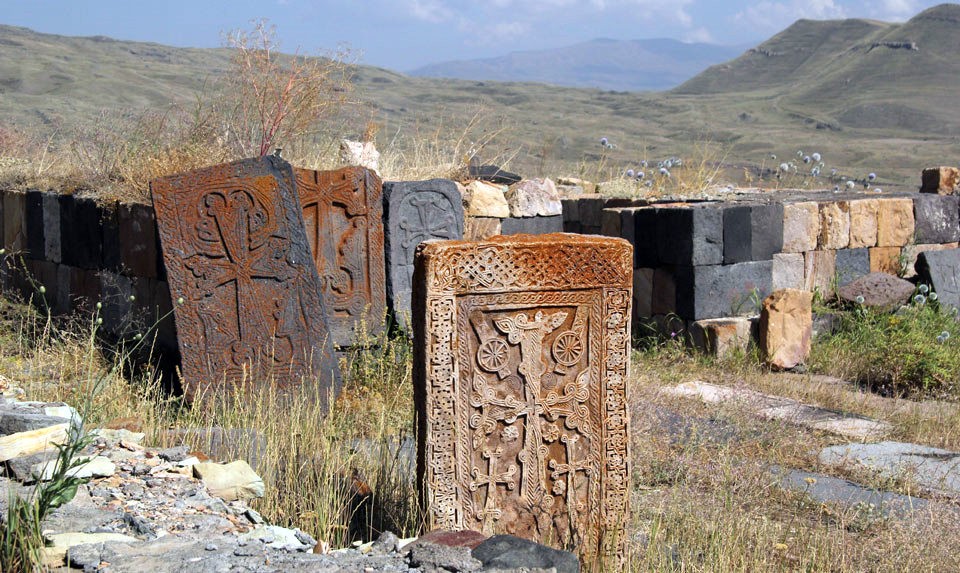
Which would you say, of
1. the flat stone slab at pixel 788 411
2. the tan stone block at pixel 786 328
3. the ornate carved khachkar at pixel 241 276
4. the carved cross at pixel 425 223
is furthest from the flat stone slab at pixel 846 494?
the carved cross at pixel 425 223

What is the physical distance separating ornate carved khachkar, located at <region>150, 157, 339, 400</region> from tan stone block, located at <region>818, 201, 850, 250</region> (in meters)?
5.46

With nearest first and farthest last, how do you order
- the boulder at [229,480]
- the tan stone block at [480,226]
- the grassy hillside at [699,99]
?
the boulder at [229,480]
the tan stone block at [480,226]
the grassy hillside at [699,99]

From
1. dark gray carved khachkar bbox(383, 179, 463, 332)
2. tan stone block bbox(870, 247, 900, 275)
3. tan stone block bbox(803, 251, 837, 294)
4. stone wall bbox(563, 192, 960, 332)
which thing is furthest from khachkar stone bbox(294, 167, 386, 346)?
tan stone block bbox(870, 247, 900, 275)

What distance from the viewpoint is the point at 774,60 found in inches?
3418

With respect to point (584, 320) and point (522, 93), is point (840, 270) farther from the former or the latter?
point (522, 93)

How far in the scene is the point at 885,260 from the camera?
962cm

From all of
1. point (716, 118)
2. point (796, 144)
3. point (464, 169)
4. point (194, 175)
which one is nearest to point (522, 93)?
point (716, 118)

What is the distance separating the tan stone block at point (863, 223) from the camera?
9.34 meters

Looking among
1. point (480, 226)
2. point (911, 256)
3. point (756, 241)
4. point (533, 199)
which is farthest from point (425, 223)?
point (911, 256)

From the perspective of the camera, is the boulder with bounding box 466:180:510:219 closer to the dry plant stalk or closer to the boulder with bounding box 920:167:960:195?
the dry plant stalk

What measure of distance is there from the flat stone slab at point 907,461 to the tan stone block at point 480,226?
4.29m

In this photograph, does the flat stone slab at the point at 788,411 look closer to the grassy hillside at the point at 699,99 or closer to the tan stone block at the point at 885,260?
the tan stone block at the point at 885,260

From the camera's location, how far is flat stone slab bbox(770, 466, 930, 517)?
442 cm

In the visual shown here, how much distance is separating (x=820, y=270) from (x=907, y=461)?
166 inches
